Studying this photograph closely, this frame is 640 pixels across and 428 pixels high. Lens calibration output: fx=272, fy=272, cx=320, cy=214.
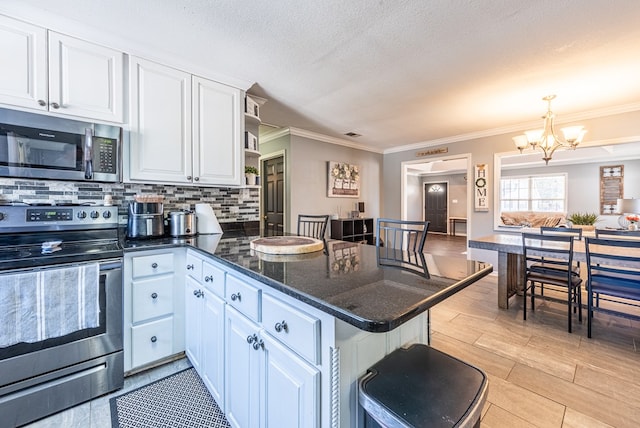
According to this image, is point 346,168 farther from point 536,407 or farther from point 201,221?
point 536,407

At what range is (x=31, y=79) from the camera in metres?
1.71

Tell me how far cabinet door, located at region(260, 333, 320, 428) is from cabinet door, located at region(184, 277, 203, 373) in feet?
2.68

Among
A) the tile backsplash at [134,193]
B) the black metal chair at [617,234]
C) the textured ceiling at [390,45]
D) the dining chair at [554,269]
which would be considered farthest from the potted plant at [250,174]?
the black metal chair at [617,234]

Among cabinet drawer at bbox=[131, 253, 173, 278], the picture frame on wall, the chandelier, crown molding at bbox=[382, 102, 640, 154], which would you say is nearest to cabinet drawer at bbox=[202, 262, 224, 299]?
cabinet drawer at bbox=[131, 253, 173, 278]

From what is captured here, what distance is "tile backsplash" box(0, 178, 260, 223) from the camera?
6.15 ft

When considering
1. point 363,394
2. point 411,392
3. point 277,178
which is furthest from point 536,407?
point 277,178

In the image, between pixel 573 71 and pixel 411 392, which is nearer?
pixel 411 392

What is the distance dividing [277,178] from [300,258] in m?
3.60

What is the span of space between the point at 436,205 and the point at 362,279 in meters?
11.0

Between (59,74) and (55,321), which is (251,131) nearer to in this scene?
(59,74)

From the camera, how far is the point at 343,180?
204 inches

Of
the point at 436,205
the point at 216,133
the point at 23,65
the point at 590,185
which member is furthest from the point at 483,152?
the point at 436,205

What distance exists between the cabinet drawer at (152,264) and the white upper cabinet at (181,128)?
673 millimetres

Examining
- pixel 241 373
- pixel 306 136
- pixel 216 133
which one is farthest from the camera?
pixel 306 136
